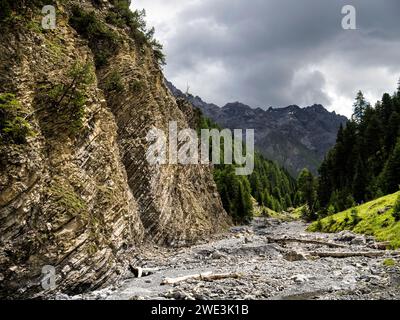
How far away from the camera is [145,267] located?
112ft

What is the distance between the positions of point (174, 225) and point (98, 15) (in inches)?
1049

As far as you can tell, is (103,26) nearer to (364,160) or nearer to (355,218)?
(355,218)

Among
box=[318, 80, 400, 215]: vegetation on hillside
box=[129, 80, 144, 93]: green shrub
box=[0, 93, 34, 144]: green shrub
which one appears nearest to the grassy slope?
box=[318, 80, 400, 215]: vegetation on hillside

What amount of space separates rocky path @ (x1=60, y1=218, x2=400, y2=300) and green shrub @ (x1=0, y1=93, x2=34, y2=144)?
9.94 meters

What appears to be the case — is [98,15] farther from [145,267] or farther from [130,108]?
[145,267]

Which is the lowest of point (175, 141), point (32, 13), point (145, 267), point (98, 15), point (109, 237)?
point (145, 267)

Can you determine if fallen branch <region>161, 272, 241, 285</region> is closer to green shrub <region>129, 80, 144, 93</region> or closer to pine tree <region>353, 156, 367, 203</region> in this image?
green shrub <region>129, 80, 144, 93</region>

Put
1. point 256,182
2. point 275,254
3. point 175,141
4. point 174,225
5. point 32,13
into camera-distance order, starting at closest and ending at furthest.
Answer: point 32,13 < point 275,254 < point 174,225 < point 175,141 < point 256,182

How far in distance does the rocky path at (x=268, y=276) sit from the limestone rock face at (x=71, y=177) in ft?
9.45

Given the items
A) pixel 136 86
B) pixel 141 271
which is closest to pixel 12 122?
pixel 141 271

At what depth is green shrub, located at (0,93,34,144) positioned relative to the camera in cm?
2313

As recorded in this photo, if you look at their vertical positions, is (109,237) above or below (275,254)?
above

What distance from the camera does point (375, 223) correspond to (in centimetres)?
4934
